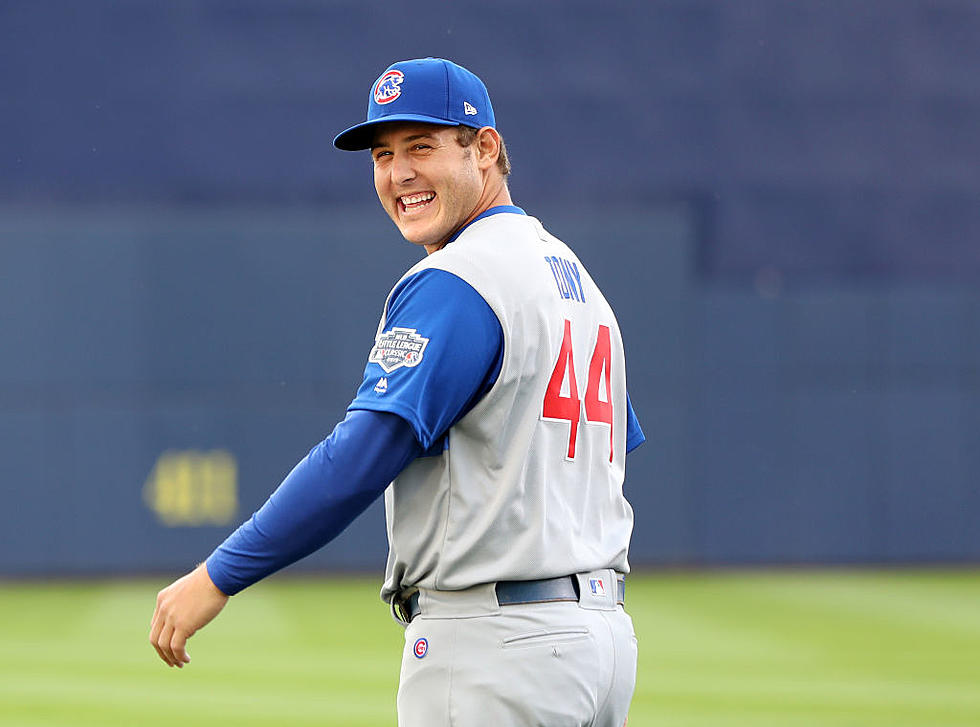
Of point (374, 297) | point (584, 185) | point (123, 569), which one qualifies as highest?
point (584, 185)

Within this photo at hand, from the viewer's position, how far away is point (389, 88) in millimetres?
2828

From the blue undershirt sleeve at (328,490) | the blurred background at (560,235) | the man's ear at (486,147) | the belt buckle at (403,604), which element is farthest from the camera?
the blurred background at (560,235)

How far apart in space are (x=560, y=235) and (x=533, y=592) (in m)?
15.0

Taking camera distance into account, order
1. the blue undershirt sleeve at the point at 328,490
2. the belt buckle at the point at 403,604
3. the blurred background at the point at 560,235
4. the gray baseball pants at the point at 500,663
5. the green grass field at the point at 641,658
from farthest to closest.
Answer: the blurred background at the point at 560,235 → the green grass field at the point at 641,658 → the belt buckle at the point at 403,604 → the gray baseball pants at the point at 500,663 → the blue undershirt sleeve at the point at 328,490

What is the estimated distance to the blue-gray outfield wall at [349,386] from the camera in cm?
1670

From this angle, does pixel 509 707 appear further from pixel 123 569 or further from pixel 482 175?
pixel 123 569

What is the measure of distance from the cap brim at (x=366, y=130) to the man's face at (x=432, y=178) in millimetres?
32

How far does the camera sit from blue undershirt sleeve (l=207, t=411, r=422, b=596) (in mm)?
2480

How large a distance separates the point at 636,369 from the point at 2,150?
7.62 meters

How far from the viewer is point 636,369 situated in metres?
17.3

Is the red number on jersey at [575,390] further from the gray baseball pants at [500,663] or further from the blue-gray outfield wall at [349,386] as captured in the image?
the blue-gray outfield wall at [349,386]

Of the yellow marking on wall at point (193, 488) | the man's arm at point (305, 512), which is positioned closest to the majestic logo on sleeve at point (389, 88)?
the man's arm at point (305, 512)

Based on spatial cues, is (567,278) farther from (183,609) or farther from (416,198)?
(183,609)

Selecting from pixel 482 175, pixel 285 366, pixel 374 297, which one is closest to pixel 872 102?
pixel 374 297
